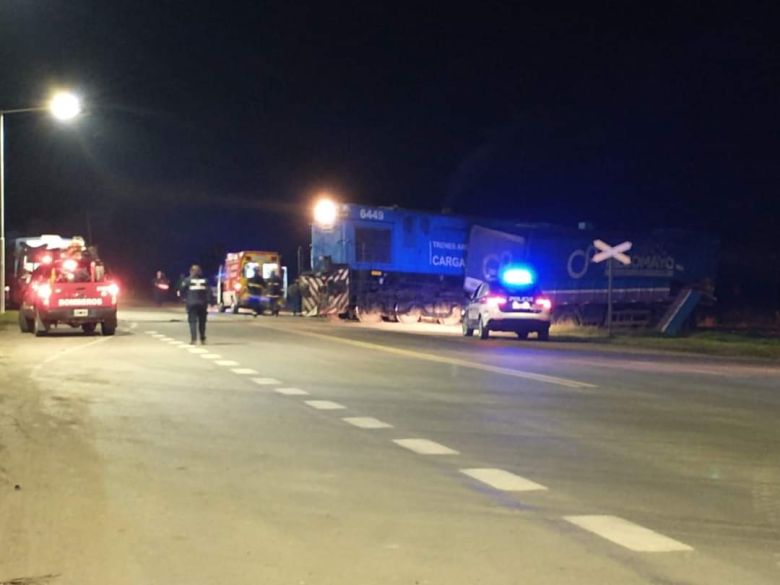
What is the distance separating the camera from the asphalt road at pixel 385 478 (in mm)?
6039

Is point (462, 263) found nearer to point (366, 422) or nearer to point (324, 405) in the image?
point (324, 405)

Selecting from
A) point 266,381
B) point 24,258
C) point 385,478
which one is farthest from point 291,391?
point 24,258

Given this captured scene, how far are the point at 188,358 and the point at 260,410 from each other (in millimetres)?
7404

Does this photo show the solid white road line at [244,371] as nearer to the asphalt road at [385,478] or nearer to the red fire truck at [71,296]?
the asphalt road at [385,478]

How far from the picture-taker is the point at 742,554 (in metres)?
6.23

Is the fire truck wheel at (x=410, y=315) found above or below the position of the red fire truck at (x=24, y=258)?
below

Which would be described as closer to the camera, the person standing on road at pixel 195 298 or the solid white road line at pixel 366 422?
the solid white road line at pixel 366 422

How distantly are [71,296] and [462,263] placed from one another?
17590 mm

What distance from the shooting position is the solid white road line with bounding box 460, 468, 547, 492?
808cm

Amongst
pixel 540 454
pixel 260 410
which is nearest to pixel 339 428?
pixel 260 410

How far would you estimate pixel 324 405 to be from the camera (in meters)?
13.0

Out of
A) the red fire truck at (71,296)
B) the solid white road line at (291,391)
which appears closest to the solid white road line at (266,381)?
the solid white road line at (291,391)

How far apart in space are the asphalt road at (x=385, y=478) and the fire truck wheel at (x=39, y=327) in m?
9.20

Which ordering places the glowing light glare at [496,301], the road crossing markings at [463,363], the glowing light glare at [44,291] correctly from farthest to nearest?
the glowing light glare at [496,301] < the glowing light glare at [44,291] < the road crossing markings at [463,363]
